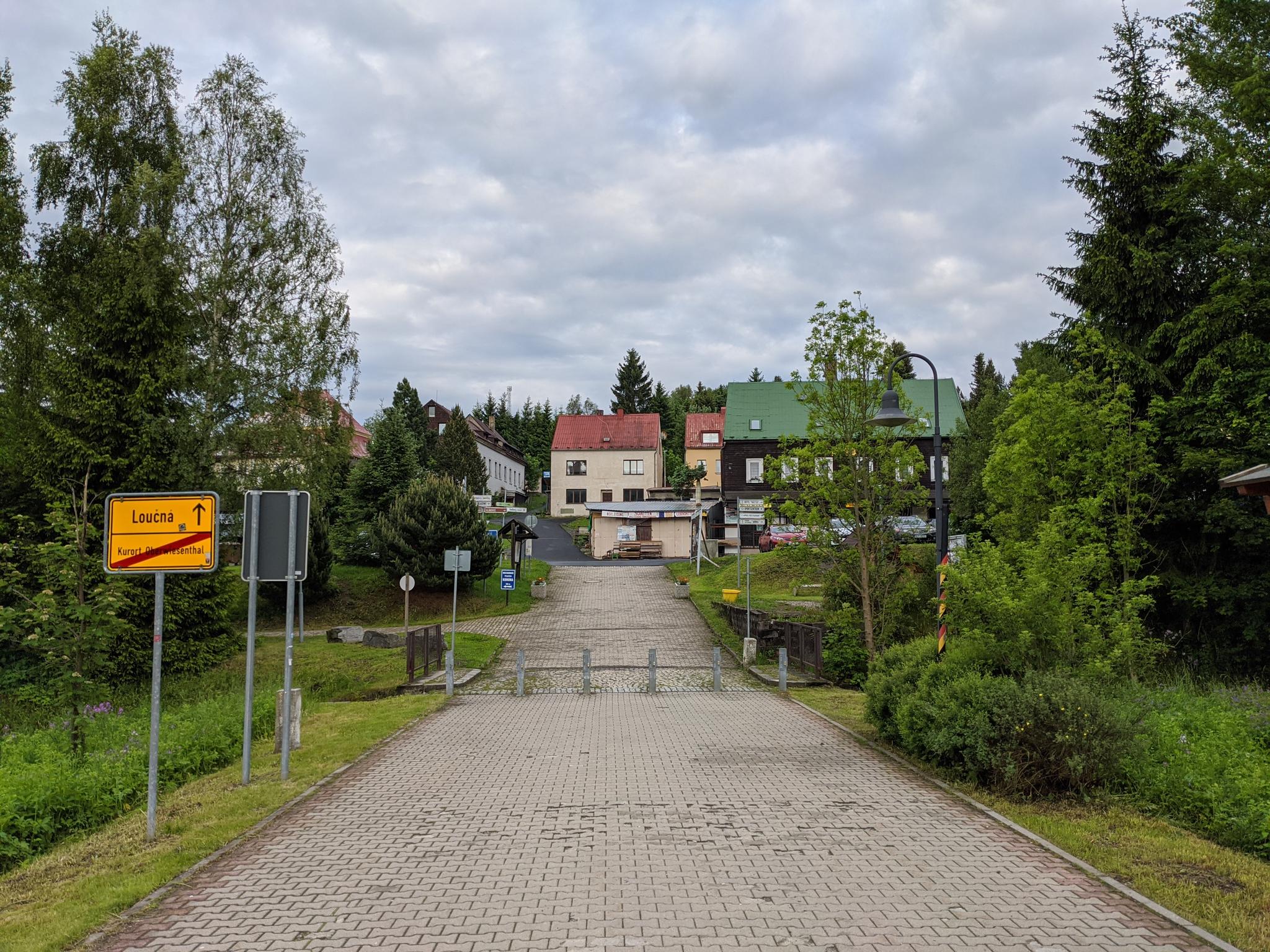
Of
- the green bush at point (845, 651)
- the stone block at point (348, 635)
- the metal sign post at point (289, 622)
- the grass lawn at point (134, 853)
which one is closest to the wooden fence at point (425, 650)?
the stone block at point (348, 635)

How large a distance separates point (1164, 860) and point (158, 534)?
327 inches

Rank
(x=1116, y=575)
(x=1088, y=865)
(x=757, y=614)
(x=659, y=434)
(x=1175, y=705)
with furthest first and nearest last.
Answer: (x=659, y=434) < (x=757, y=614) < (x=1116, y=575) < (x=1175, y=705) < (x=1088, y=865)

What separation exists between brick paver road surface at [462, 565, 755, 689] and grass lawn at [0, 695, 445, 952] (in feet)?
27.8

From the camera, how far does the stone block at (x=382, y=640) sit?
79.2 feet

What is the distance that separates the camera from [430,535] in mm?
31188

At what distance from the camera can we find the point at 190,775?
973cm

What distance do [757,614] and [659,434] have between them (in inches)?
2070

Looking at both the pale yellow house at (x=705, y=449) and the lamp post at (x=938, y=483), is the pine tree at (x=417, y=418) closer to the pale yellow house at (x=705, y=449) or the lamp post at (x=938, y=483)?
the pale yellow house at (x=705, y=449)

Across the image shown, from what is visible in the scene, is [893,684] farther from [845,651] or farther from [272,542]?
[845,651]

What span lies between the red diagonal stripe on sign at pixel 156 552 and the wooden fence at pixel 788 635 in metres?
14.0

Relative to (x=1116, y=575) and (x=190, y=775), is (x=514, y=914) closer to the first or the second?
(x=190, y=775)

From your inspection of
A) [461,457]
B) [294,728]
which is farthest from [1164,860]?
[461,457]

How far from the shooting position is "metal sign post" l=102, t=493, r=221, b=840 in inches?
281

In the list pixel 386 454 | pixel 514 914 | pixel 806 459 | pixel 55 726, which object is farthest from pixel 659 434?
pixel 514 914
